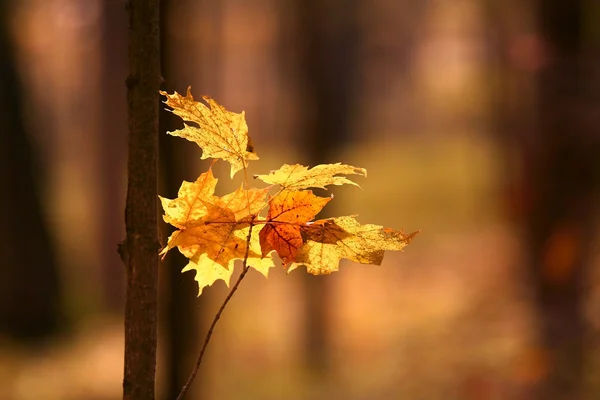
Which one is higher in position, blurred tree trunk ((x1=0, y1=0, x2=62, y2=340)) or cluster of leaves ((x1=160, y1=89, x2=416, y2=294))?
cluster of leaves ((x1=160, y1=89, x2=416, y2=294))

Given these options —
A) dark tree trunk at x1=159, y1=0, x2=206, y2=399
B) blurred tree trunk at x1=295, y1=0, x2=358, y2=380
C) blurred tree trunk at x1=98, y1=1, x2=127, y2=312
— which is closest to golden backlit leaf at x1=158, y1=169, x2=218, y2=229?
dark tree trunk at x1=159, y1=0, x2=206, y2=399

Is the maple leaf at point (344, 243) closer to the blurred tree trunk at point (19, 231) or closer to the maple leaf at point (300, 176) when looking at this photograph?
the maple leaf at point (300, 176)

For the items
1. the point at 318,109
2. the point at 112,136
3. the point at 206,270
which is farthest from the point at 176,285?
the point at 112,136

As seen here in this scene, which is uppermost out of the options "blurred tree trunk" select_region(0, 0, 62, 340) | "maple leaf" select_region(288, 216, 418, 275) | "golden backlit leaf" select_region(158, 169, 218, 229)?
"golden backlit leaf" select_region(158, 169, 218, 229)

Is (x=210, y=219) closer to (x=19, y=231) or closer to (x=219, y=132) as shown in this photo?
(x=219, y=132)

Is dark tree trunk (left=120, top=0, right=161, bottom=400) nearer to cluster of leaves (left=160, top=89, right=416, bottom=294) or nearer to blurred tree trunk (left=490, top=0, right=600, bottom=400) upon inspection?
cluster of leaves (left=160, top=89, right=416, bottom=294)

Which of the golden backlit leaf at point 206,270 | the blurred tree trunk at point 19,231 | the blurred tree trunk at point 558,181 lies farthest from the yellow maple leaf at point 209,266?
the blurred tree trunk at point 19,231

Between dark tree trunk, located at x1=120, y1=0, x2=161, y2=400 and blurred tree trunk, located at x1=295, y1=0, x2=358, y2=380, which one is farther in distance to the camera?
blurred tree trunk, located at x1=295, y1=0, x2=358, y2=380
